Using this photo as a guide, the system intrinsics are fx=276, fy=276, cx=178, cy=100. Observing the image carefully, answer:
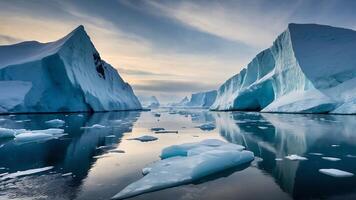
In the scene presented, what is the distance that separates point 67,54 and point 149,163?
1055 inches

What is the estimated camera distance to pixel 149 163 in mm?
5559

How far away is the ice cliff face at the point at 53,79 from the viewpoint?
25.6 metres

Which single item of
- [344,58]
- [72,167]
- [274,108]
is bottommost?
[72,167]

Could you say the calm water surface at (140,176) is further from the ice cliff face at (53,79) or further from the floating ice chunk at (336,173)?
the ice cliff face at (53,79)

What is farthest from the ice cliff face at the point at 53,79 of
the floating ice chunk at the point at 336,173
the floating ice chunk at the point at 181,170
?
the floating ice chunk at the point at 336,173

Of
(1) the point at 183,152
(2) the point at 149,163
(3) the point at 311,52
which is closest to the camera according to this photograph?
(2) the point at 149,163

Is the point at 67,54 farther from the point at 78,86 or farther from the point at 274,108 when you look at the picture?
the point at 274,108

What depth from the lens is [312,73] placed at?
80.8 ft

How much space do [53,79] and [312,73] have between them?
24824 millimetres

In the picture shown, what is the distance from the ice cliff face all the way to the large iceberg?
19.8m

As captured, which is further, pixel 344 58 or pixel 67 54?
pixel 67 54

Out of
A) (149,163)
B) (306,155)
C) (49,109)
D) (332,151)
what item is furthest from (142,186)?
(49,109)

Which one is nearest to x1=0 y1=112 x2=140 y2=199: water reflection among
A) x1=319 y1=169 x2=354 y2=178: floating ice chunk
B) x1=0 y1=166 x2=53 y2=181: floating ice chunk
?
x1=0 y1=166 x2=53 y2=181: floating ice chunk

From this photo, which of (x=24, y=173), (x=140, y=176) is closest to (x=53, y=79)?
(x=24, y=173)
